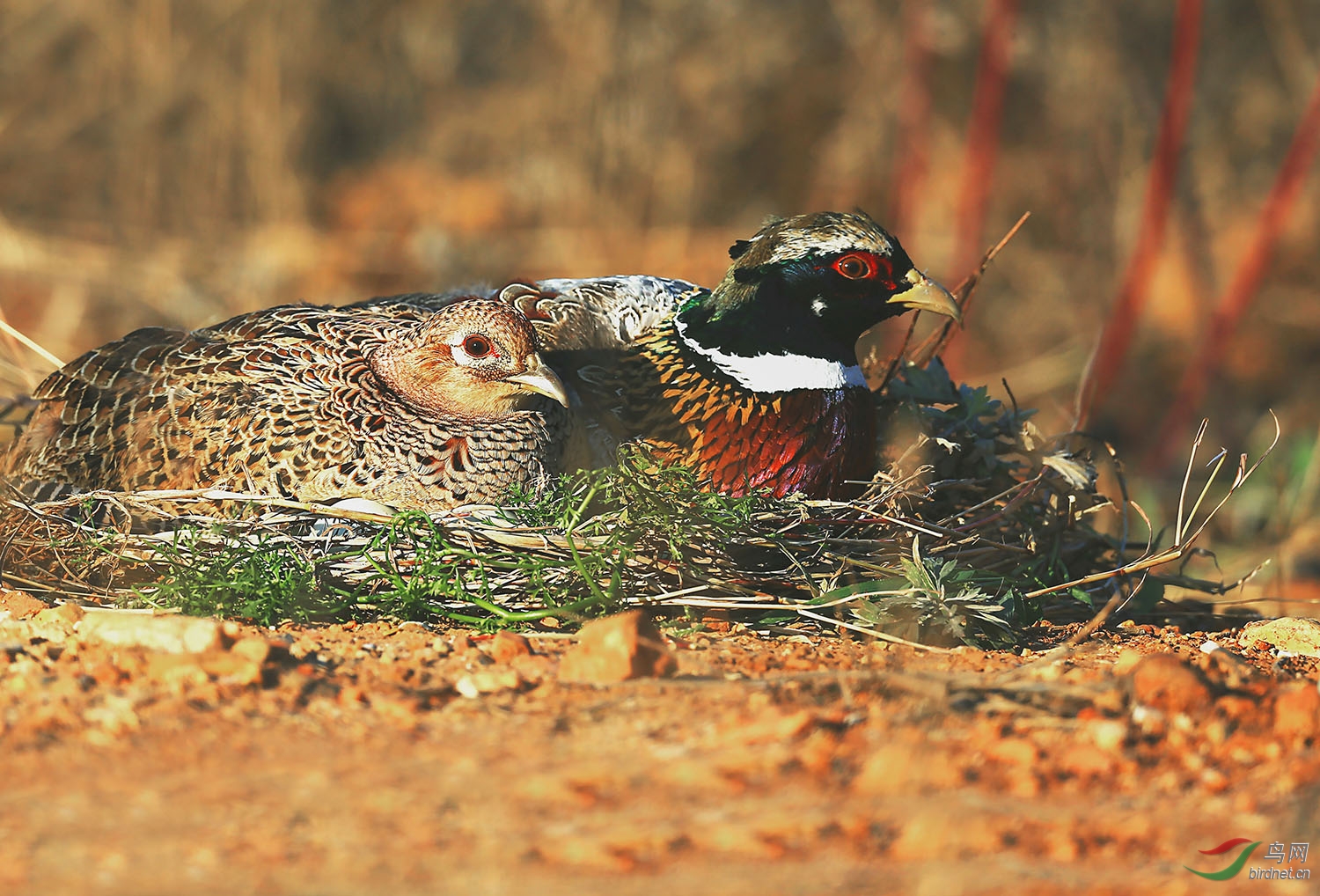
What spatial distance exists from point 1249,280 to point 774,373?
120 inches

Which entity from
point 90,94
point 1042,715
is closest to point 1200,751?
point 1042,715

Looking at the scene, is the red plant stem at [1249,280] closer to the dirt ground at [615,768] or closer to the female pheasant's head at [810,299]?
the female pheasant's head at [810,299]

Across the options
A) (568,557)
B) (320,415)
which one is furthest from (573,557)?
(320,415)

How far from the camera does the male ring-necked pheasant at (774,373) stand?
3.73 meters

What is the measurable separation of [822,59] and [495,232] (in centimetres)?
346

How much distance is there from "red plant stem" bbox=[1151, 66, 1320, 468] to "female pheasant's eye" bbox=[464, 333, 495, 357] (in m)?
3.73

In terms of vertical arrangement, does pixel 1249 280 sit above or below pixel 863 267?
below

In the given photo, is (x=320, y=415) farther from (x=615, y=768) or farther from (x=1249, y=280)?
(x=1249, y=280)

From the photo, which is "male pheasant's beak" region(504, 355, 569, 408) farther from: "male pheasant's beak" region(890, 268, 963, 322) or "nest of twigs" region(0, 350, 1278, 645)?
"male pheasant's beak" region(890, 268, 963, 322)

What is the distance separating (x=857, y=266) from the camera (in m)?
3.77

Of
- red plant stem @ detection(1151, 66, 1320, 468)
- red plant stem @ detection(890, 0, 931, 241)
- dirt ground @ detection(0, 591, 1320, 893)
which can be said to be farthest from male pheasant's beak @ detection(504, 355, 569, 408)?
red plant stem @ detection(1151, 66, 1320, 468)

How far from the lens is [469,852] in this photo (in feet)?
6.82

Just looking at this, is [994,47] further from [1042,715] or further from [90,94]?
[90,94]

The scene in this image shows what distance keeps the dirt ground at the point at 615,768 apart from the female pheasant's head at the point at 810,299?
981 mm
